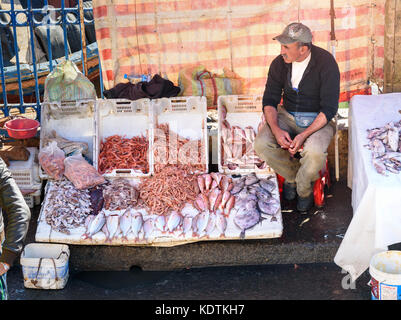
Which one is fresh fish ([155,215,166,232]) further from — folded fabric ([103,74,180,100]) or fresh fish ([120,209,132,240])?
folded fabric ([103,74,180,100])

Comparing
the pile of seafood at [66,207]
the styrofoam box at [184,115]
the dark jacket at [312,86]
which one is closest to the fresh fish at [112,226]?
the pile of seafood at [66,207]

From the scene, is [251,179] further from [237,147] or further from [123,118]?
[123,118]

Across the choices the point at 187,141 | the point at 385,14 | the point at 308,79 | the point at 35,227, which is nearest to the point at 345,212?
the point at 308,79

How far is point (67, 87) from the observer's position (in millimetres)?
6945

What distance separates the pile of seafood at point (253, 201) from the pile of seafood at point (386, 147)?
3.45 feet

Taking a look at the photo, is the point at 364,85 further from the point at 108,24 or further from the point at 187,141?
the point at 108,24

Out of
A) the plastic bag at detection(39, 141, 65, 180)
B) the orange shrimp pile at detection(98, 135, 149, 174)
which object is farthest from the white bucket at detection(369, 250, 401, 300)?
the plastic bag at detection(39, 141, 65, 180)

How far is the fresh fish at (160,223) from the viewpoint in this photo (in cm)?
572

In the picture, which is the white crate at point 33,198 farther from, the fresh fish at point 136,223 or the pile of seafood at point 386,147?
the pile of seafood at point 386,147

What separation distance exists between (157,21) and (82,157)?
2.07 meters

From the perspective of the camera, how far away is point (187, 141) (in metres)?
6.62

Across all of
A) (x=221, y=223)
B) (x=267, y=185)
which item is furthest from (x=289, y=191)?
(x=221, y=223)

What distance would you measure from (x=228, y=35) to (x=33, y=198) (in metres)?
3.02

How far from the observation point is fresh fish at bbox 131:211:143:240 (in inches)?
225
